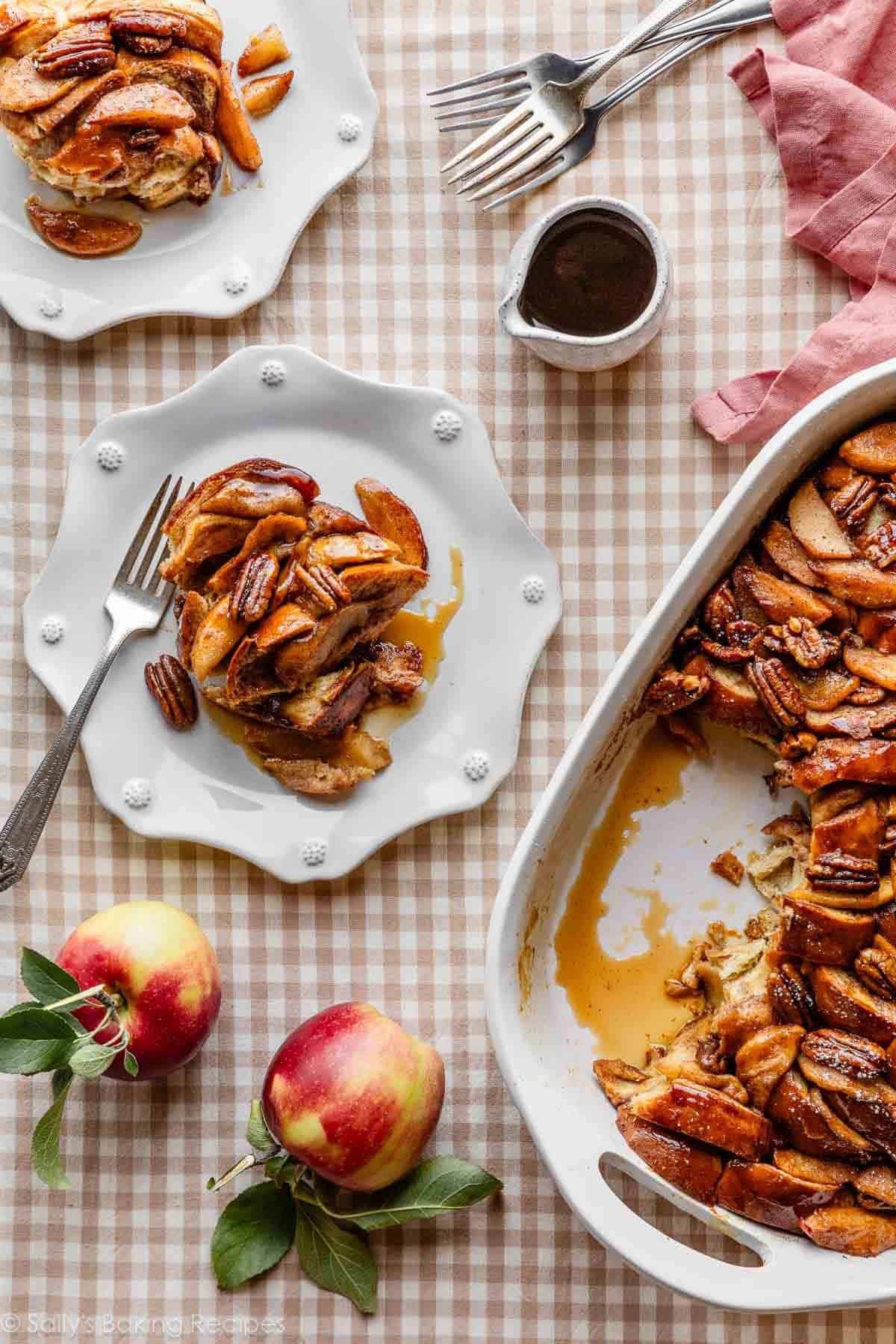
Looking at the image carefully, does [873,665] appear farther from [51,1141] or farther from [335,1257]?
[51,1141]

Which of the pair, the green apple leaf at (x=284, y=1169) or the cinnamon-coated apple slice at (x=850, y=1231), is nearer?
the cinnamon-coated apple slice at (x=850, y=1231)

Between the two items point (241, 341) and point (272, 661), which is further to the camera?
point (241, 341)

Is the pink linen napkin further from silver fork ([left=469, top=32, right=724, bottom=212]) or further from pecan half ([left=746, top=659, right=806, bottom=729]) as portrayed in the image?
pecan half ([left=746, top=659, right=806, bottom=729])

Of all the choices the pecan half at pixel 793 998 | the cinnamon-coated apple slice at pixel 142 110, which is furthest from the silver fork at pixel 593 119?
the pecan half at pixel 793 998

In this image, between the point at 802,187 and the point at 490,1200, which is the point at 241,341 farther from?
the point at 490,1200

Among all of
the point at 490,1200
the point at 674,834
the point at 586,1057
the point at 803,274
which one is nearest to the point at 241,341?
the point at 803,274

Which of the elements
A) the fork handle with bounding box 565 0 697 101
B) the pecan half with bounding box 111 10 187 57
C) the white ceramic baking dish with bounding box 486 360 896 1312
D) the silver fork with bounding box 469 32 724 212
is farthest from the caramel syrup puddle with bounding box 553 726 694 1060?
the pecan half with bounding box 111 10 187 57

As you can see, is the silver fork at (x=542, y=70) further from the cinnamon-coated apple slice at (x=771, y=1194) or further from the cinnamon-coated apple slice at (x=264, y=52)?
the cinnamon-coated apple slice at (x=771, y=1194)
